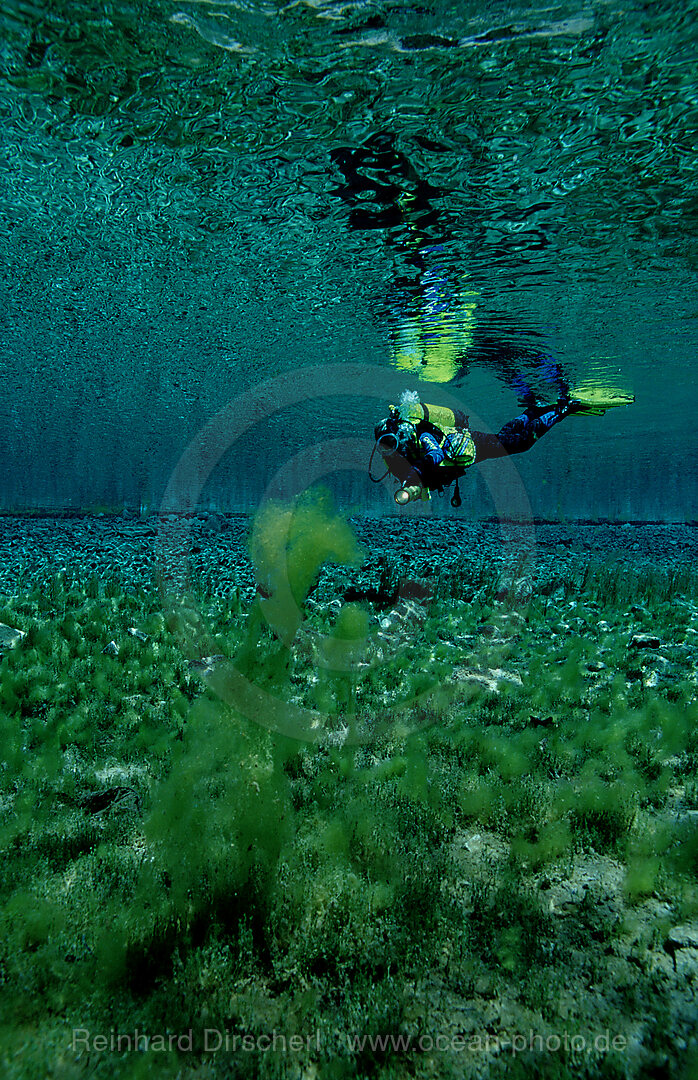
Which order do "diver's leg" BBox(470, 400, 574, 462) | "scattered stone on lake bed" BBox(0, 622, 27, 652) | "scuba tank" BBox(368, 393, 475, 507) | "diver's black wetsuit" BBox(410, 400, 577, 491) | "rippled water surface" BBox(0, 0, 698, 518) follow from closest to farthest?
1. "rippled water surface" BBox(0, 0, 698, 518)
2. "scattered stone on lake bed" BBox(0, 622, 27, 652)
3. "scuba tank" BBox(368, 393, 475, 507)
4. "diver's black wetsuit" BBox(410, 400, 577, 491)
5. "diver's leg" BBox(470, 400, 574, 462)

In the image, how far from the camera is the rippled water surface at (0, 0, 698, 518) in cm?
604

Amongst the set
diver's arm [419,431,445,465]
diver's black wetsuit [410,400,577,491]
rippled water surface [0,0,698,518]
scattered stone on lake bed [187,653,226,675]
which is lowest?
scattered stone on lake bed [187,653,226,675]

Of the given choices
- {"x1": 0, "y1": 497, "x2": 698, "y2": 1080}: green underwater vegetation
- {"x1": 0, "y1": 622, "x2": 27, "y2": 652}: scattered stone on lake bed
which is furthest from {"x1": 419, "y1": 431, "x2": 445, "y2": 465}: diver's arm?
{"x1": 0, "y1": 622, "x2": 27, "y2": 652}: scattered stone on lake bed

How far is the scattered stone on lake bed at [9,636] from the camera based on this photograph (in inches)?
254

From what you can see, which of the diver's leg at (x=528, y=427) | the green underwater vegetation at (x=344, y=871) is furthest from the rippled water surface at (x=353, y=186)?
the green underwater vegetation at (x=344, y=871)

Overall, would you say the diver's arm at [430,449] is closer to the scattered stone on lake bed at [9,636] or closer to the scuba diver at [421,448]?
the scuba diver at [421,448]

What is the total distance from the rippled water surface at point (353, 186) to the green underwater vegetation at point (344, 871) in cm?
628

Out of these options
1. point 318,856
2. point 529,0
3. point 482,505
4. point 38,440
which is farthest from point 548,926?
point 482,505

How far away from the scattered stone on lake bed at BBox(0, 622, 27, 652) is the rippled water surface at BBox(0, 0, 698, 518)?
23.9 feet

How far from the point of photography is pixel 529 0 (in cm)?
547

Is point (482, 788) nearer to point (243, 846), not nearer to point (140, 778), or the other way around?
point (243, 846)

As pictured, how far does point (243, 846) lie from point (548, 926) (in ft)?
5.32

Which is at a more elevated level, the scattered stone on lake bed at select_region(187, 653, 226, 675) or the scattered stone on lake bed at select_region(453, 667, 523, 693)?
the scattered stone on lake bed at select_region(187, 653, 226, 675)

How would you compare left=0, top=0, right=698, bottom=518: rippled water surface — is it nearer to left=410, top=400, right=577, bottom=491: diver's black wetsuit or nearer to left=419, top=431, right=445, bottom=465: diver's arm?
left=410, top=400, right=577, bottom=491: diver's black wetsuit
